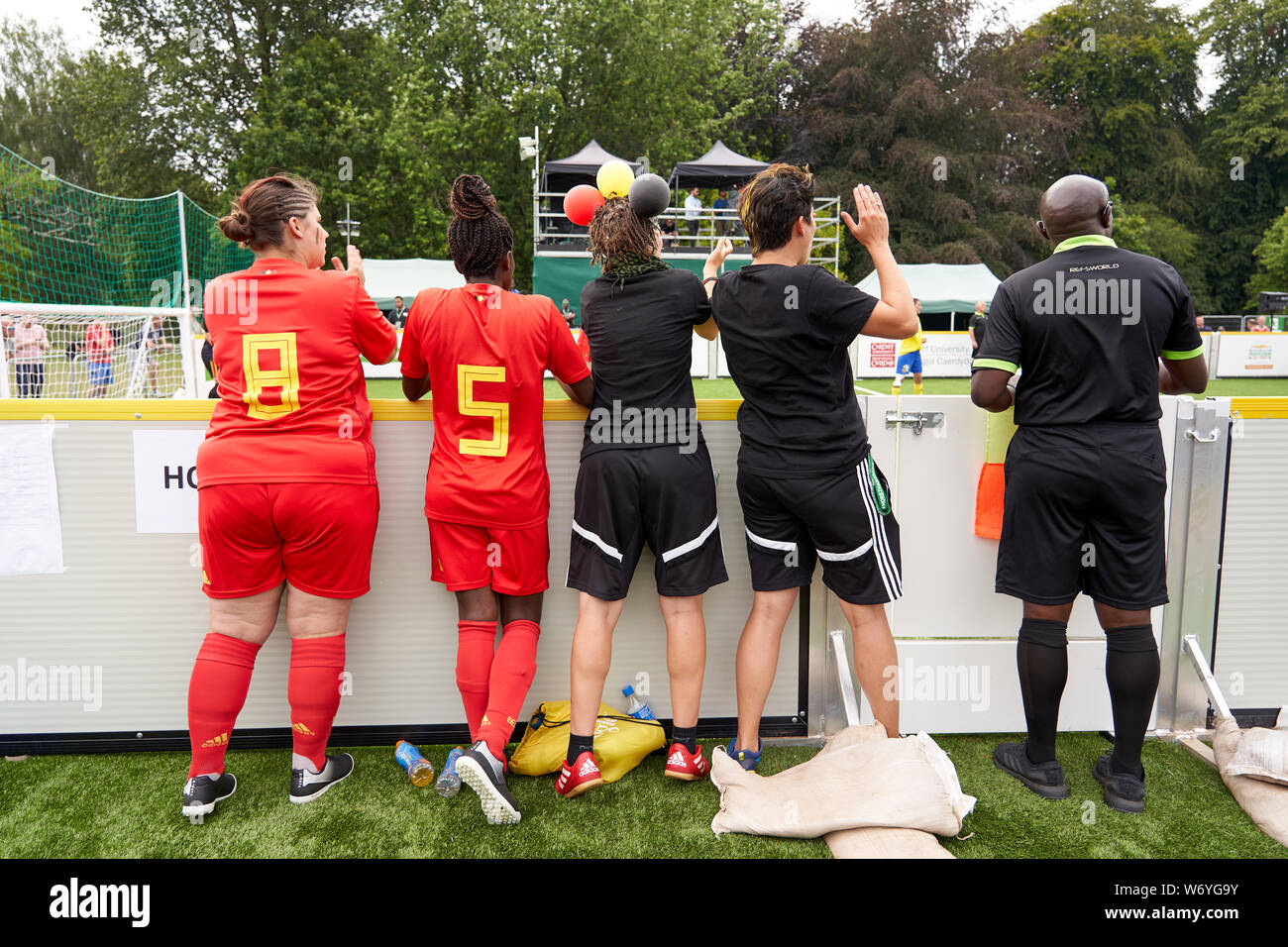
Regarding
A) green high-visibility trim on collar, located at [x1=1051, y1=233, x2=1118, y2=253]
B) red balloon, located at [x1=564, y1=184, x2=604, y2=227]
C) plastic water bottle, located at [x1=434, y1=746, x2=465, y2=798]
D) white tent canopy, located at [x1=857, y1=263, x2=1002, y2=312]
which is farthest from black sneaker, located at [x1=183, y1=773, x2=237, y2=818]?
white tent canopy, located at [x1=857, y1=263, x2=1002, y2=312]

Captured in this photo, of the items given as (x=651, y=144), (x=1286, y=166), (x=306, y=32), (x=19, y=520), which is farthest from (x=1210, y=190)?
(x=19, y=520)

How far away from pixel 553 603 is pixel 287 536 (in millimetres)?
1020

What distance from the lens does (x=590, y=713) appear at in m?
2.97

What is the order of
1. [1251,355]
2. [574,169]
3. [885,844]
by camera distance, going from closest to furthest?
1. [885,844]
2. [1251,355]
3. [574,169]

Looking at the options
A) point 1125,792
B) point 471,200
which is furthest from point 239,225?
point 1125,792

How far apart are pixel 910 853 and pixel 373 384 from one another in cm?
1762

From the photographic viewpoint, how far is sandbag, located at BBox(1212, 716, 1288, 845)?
8.90ft

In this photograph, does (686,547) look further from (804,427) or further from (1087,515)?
(1087,515)

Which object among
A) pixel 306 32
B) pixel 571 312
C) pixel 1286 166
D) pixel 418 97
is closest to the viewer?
pixel 571 312

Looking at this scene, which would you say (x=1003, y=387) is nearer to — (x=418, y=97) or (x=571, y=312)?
(x=571, y=312)

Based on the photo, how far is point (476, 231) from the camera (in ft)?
9.33

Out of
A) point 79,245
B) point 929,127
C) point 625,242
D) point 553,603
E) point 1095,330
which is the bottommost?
point 553,603

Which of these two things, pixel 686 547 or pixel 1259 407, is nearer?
pixel 686 547

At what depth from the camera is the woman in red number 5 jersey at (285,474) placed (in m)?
2.71
